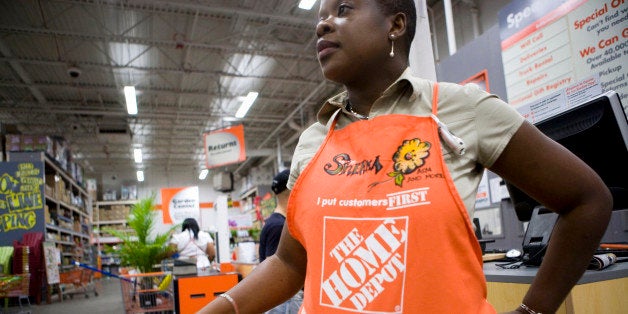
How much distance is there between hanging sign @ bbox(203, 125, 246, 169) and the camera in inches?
508

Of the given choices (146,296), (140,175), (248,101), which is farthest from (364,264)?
(140,175)

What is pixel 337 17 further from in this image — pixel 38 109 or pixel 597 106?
pixel 38 109

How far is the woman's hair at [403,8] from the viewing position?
38.9 inches

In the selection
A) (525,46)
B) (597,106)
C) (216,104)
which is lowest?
(597,106)

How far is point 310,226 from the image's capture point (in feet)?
3.01

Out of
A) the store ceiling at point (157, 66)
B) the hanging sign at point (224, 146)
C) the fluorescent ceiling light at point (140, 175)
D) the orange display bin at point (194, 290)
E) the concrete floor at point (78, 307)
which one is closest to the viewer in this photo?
the orange display bin at point (194, 290)

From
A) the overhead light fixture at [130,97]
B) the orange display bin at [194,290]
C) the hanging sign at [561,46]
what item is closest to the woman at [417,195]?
the hanging sign at [561,46]

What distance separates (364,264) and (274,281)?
312 millimetres

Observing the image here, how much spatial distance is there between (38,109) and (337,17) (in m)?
16.4

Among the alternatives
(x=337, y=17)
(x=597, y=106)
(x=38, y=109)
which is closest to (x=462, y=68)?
(x=597, y=106)

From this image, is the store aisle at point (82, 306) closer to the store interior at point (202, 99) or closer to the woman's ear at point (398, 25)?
the store interior at point (202, 99)

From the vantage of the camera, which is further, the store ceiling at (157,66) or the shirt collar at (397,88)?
the store ceiling at (157,66)

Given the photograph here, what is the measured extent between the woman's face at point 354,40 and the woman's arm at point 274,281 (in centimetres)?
38

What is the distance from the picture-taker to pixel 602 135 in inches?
60.0
